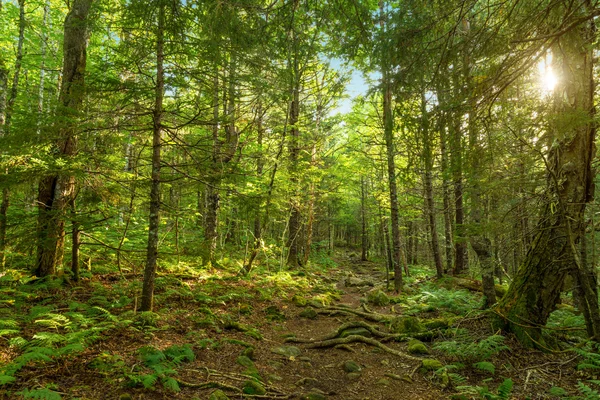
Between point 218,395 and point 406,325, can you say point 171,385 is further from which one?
point 406,325

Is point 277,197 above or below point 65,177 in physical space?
below

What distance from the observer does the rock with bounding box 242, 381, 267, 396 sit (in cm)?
388

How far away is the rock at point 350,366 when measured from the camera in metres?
5.10

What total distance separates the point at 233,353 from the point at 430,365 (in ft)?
11.1

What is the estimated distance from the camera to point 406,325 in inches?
271

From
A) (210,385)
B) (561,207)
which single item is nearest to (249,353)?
(210,385)

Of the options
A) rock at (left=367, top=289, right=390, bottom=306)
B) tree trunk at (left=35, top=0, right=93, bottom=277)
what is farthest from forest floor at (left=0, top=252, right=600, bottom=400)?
rock at (left=367, top=289, right=390, bottom=306)

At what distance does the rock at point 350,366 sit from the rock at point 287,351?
96 cm

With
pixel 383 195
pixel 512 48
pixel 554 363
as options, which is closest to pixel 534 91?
pixel 512 48

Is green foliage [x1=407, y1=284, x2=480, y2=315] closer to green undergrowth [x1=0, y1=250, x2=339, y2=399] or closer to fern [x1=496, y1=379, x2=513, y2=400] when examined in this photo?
green undergrowth [x1=0, y1=250, x2=339, y2=399]

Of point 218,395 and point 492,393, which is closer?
point 218,395

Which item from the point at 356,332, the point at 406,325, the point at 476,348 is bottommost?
Answer: the point at 356,332

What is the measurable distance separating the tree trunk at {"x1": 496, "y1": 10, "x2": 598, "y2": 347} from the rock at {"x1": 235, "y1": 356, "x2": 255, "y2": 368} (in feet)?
14.1

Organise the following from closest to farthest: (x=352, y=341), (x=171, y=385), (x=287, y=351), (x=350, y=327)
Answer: (x=171, y=385) → (x=287, y=351) → (x=352, y=341) → (x=350, y=327)
